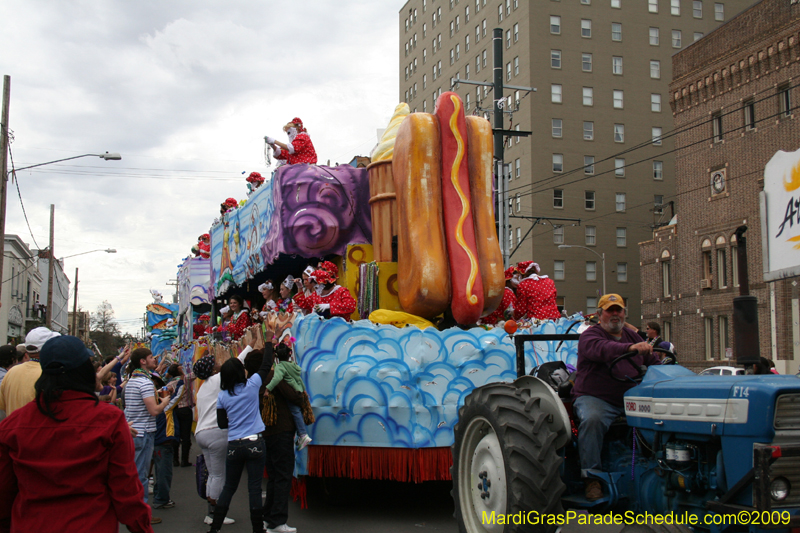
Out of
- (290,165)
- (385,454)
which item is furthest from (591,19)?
(385,454)

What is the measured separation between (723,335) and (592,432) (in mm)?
31177

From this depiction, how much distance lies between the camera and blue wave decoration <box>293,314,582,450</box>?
23.7 feet

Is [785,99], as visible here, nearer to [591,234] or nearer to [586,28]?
[591,234]

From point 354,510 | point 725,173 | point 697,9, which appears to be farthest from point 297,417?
point 697,9

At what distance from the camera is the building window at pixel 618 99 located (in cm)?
5206

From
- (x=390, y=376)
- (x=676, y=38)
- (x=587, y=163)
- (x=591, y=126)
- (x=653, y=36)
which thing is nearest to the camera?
(x=390, y=376)

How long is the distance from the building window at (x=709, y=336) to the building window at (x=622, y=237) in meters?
17.0

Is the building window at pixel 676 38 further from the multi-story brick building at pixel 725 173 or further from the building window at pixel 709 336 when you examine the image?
the building window at pixel 709 336

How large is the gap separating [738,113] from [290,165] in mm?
27394

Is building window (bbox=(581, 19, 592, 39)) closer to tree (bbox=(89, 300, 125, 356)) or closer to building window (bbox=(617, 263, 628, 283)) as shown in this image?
building window (bbox=(617, 263, 628, 283))

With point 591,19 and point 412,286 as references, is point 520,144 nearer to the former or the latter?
point 591,19

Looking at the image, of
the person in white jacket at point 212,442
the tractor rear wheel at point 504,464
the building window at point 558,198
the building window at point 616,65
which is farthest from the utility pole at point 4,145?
the building window at point 616,65

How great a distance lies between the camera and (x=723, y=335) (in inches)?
1294

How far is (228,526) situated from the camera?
730 centimetres
